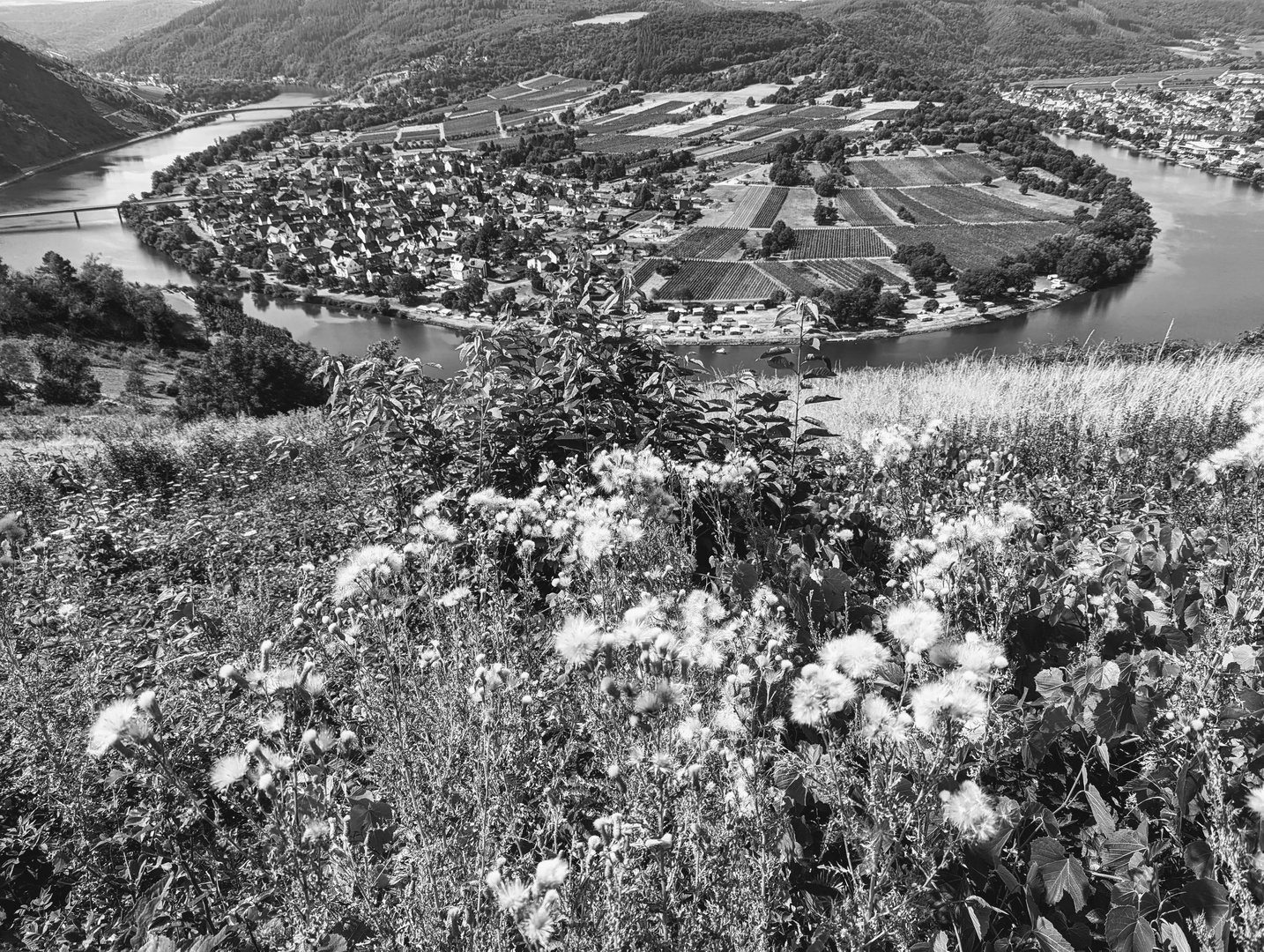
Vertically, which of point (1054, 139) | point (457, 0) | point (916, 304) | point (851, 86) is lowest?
point (916, 304)

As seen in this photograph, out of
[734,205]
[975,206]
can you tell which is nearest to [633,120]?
[734,205]

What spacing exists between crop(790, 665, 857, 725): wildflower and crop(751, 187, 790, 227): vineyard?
50.3m

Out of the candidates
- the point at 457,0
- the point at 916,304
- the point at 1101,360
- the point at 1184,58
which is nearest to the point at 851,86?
the point at 1184,58

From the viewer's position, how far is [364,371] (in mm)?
3191

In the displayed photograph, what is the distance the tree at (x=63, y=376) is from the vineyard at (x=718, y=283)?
81.9ft

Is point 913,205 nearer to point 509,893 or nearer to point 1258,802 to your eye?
point 1258,802

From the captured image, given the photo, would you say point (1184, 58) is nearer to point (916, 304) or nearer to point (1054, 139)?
point (1054, 139)

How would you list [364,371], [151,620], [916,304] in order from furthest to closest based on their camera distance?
[916,304], [364,371], [151,620]

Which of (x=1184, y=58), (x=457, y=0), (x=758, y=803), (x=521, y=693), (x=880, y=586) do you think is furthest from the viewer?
(x=457, y=0)

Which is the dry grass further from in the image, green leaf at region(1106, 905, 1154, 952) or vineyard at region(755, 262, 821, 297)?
vineyard at region(755, 262, 821, 297)

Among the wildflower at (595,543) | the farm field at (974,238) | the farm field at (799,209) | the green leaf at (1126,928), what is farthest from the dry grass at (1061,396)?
the farm field at (799,209)

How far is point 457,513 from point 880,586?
1.79m

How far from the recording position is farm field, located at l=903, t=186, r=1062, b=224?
149 feet

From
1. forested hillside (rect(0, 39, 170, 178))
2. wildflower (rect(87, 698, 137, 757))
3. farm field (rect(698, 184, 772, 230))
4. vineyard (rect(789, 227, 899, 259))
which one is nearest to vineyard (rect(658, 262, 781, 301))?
vineyard (rect(789, 227, 899, 259))
